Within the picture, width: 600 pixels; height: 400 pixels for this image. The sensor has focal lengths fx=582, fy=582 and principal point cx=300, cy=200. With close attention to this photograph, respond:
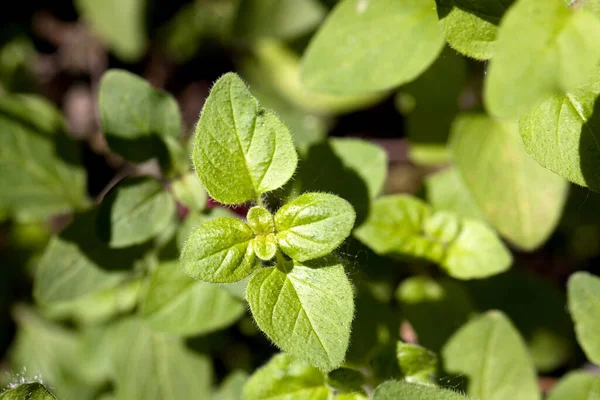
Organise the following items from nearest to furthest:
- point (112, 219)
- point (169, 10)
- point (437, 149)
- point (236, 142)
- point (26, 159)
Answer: point (236, 142) < point (112, 219) < point (26, 159) < point (437, 149) < point (169, 10)

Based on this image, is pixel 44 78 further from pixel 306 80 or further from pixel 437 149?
pixel 437 149

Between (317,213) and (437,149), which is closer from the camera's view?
(317,213)

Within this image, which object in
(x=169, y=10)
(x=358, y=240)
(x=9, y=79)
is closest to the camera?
(x=358, y=240)

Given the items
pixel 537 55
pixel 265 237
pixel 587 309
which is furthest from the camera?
pixel 587 309

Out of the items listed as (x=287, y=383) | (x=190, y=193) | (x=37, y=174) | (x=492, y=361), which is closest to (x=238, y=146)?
(x=190, y=193)

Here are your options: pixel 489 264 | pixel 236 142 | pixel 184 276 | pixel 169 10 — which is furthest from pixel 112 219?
pixel 169 10

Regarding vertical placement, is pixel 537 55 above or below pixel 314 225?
above

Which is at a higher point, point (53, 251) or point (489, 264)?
point (489, 264)

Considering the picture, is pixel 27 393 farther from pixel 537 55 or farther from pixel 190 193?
pixel 537 55
